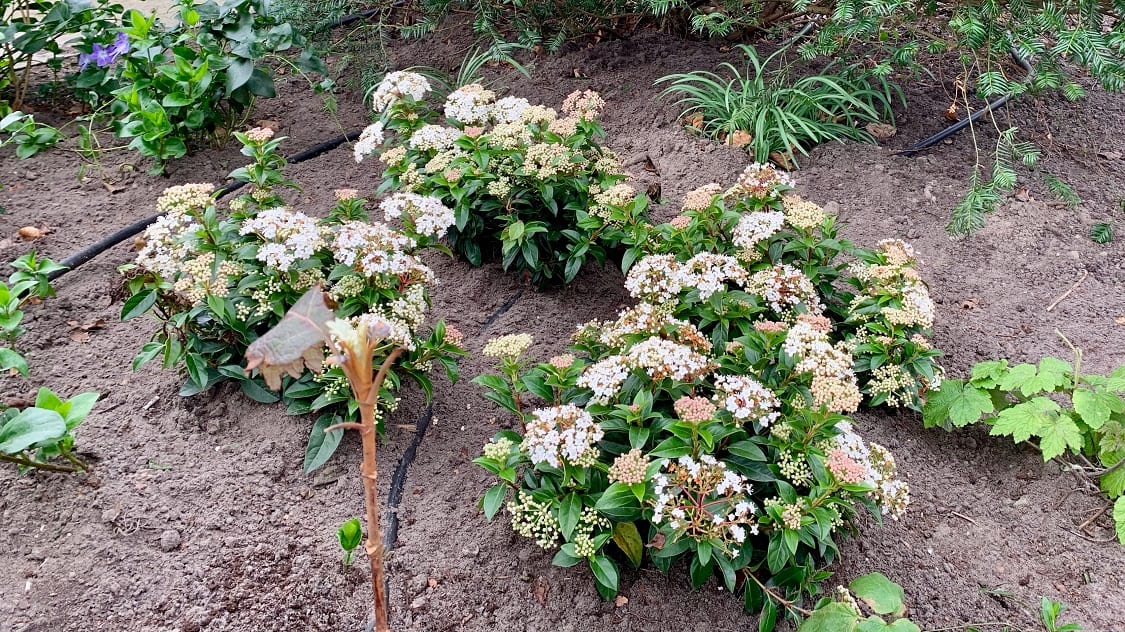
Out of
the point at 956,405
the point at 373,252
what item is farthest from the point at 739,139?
the point at 373,252

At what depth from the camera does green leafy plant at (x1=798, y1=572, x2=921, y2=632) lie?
1.70 meters

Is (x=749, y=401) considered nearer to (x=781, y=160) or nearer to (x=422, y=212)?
(x=422, y=212)

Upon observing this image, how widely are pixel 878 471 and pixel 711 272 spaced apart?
660 mm

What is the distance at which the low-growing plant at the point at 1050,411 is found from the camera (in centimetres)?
222

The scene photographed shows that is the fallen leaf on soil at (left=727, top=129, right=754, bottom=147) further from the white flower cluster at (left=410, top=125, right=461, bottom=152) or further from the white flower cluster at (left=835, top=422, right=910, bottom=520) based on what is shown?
the white flower cluster at (left=835, top=422, right=910, bottom=520)

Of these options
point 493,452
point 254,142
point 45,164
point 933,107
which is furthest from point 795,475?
point 45,164

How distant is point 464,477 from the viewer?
2.25 metres

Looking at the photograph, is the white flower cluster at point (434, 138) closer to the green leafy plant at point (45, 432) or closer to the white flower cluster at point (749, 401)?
the green leafy plant at point (45, 432)

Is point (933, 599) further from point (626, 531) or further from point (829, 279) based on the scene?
point (829, 279)

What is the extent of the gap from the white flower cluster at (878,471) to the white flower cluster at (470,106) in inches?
62.7

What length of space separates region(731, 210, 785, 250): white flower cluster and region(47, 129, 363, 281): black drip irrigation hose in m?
1.63

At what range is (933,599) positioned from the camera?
201 centimetres

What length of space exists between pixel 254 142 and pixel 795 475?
1899 mm

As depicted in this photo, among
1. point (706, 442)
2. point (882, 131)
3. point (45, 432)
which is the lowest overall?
point (882, 131)
